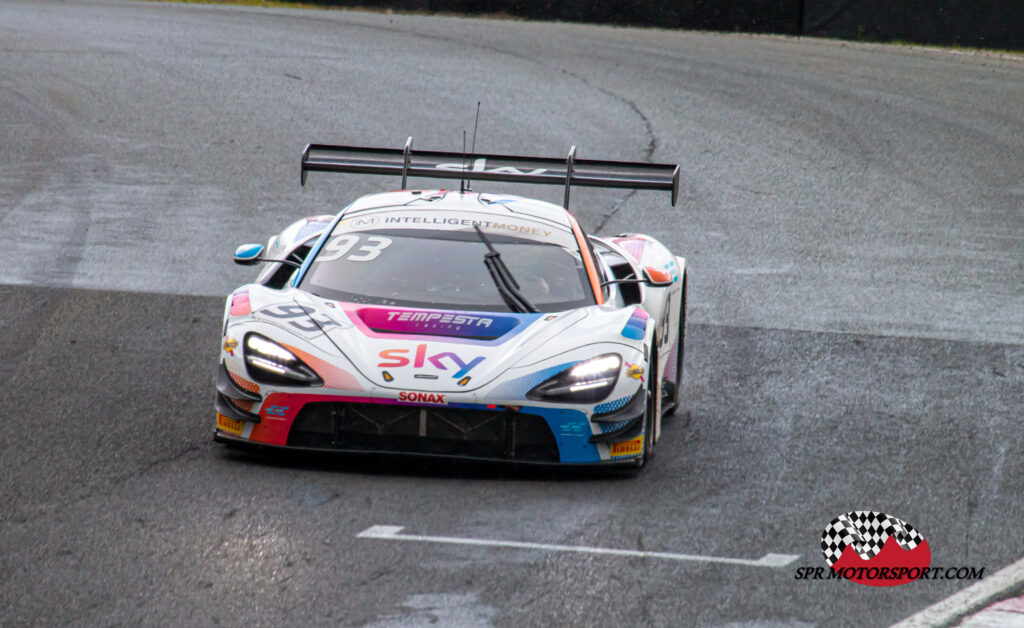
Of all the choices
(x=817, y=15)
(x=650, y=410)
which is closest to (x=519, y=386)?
(x=650, y=410)

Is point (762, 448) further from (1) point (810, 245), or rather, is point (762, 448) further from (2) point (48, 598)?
(1) point (810, 245)

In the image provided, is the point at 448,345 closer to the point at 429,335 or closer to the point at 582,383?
the point at 429,335

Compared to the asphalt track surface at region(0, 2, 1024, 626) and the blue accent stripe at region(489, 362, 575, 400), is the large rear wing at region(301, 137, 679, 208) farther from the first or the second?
the blue accent stripe at region(489, 362, 575, 400)

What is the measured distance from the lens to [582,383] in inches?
271

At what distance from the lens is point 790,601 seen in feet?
17.4

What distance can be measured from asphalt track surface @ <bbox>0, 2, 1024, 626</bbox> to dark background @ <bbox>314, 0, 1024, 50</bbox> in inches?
33.2

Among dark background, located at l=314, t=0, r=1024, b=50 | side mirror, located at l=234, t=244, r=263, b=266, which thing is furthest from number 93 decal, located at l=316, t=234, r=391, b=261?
dark background, located at l=314, t=0, r=1024, b=50

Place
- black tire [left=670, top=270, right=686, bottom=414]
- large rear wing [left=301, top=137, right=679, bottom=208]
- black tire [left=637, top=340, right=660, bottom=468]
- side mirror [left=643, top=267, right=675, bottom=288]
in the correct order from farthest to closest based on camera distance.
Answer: large rear wing [left=301, top=137, right=679, bottom=208]
black tire [left=670, top=270, right=686, bottom=414]
side mirror [left=643, top=267, right=675, bottom=288]
black tire [left=637, top=340, right=660, bottom=468]

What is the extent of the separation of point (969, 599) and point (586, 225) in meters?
8.56

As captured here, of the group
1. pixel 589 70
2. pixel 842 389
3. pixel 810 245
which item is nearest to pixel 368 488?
pixel 842 389

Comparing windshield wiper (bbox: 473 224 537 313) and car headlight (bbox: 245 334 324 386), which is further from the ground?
windshield wiper (bbox: 473 224 537 313)

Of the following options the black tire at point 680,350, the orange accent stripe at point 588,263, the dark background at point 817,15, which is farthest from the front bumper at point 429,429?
the dark background at point 817,15

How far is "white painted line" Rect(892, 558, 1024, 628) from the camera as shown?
5.11m

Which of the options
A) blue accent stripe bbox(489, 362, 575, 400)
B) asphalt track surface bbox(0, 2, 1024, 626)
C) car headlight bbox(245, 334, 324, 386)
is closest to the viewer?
asphalt track surface bbox(0, 2, 1024, 626)
